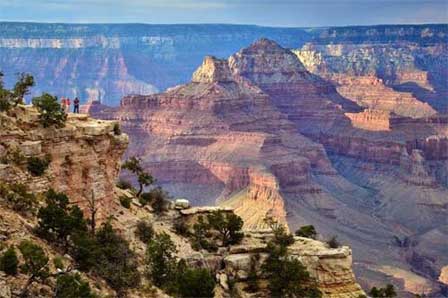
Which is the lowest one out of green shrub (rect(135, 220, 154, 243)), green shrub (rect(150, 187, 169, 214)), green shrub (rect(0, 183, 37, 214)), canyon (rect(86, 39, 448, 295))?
canyon (rect(86, 39, 448, 295))

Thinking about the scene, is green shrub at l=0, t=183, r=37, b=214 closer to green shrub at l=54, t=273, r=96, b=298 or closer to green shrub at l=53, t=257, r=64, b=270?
green shrub at l=53, t=257, r=64, b=270

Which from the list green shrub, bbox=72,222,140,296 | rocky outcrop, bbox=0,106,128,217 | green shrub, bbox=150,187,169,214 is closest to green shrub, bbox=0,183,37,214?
rocky outcrop, bbox=0,106,128,217

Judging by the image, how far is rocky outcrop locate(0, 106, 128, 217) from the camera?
32.2 m

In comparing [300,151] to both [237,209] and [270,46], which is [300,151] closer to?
[237,209]

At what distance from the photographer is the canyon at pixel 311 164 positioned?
100125mm

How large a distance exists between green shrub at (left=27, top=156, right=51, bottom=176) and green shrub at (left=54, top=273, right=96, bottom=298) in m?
7.48

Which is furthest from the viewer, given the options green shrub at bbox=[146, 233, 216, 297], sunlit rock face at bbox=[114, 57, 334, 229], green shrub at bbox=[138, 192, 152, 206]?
sunlit rock face at bbox=[114, 57, 334, 229]

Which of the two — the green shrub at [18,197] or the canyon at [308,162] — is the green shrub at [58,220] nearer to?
the green shrub at [18,197]

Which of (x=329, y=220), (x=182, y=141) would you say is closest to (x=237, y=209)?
(x=329, y=220)

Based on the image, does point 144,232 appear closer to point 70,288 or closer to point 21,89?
point 21,89

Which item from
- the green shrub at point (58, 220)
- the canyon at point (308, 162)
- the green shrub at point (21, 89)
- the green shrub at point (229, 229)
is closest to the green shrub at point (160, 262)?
the green shrub at point (58, 220)

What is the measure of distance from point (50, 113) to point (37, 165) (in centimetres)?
267

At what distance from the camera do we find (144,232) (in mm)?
36312

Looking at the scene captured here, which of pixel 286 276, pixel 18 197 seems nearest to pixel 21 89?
pixel 18 197
